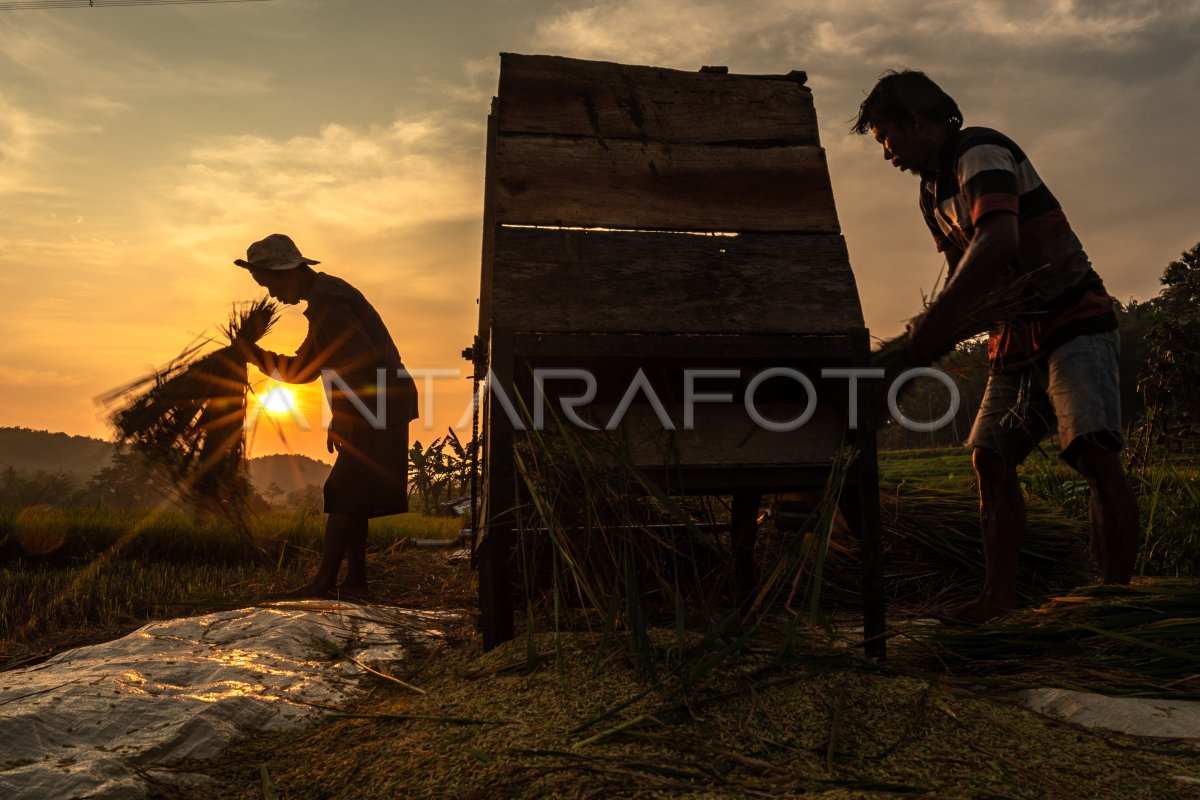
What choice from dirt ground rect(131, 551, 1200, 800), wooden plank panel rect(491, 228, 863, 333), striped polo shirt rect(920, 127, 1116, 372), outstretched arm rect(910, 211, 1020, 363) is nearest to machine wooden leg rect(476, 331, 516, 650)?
wooden plank panel rect(491, 228, 863, 333)

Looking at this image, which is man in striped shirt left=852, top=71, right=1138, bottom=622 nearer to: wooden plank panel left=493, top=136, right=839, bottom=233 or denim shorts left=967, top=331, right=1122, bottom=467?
denim shorts left=967, top=331, right=1122, bottom=467

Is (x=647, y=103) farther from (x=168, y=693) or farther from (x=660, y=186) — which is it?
(x=168, y=693)

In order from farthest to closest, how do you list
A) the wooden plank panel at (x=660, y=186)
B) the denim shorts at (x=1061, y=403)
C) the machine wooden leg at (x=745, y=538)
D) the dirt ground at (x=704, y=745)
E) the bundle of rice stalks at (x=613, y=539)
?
the machine wooden leg at (x=745, y=538), the denim shorts at (x=1061, y=403), the wooden plank panel at (x=660, y=186), the bundle of rice stalks at (x=613, y=539), the dirt ground at (x=704, y=745)

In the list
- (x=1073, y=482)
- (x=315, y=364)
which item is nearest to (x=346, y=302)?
(x=315, y=364)

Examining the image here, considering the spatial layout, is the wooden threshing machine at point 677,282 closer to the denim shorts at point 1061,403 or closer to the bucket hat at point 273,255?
the denim shorts at point 1061,403

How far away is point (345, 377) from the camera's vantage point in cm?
483

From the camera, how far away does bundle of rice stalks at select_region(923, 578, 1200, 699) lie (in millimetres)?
2025

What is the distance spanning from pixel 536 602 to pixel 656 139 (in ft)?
5.62

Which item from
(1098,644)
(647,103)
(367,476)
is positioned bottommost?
(1098,644)

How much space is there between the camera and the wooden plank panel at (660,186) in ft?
8.31

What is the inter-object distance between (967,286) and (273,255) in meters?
3.90

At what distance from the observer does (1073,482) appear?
7926 mm

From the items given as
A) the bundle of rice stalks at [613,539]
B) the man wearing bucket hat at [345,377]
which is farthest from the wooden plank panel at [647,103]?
the man wearing bucket hat at [345,377]

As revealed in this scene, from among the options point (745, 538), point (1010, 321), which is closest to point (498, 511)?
point (745, 538)
